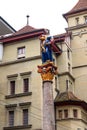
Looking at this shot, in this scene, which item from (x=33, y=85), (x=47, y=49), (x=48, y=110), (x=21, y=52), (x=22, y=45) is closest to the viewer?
(x=48, y=110)

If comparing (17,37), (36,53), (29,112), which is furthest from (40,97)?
(17,37)

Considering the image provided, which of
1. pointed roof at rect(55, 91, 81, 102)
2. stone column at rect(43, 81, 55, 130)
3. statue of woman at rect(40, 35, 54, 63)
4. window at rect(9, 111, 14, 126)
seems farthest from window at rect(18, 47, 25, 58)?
stone column at rect(43, 81, 55, 130)

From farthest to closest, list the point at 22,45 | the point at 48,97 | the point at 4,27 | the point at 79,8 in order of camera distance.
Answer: the point at 4,27
the point at 79,8
the point at 22,45
the point at 48,97

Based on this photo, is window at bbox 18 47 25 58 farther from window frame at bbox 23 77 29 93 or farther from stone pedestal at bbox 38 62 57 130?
stone pedestal at bbox 38 62 57 130

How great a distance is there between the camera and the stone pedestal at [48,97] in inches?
611

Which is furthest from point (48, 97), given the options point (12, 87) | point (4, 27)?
point (4, 27)

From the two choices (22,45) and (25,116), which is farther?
(22,45)

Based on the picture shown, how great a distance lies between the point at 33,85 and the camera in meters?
33.0

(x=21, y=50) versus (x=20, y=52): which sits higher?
(x=21, y=50)

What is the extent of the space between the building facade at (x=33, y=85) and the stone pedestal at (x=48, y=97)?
1522cm

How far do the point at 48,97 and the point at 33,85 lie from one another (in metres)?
17.1

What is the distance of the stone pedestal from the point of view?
15.5m

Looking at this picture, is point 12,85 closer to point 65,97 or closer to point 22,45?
point 22,45

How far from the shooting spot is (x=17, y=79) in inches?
1345
